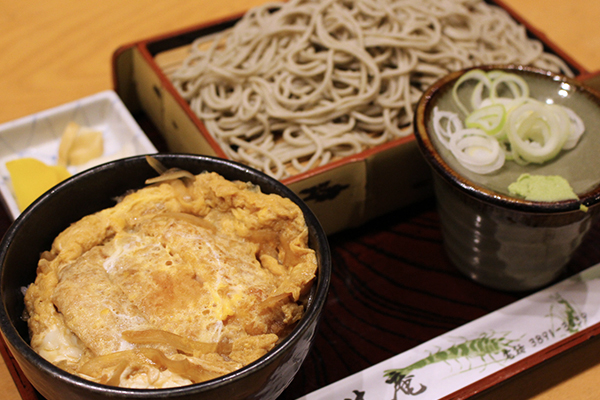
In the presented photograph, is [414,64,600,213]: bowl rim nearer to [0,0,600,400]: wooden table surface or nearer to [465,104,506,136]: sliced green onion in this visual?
[465,104,506,136]: sliced green onion

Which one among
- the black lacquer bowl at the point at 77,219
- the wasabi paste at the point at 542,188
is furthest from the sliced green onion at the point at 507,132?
the black lacquer bowl at the point at 77,219

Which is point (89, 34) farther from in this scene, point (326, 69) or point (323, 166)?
point (323, 166)

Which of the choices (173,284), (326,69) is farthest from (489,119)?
(173,284)

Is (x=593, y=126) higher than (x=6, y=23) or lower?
lower

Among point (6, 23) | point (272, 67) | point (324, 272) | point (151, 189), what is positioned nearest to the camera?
point (324, 272)

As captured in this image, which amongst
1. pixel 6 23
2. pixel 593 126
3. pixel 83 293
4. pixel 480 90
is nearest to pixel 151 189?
pixel 83 293

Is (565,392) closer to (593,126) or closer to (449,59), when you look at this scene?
(593,126)

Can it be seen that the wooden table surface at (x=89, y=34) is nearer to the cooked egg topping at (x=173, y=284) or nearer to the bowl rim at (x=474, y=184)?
the bowl rim at (x=474, y=184)

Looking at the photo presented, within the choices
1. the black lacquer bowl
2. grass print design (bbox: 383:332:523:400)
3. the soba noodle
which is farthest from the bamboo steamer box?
grass print design (bbox: 383:332:523:400)
